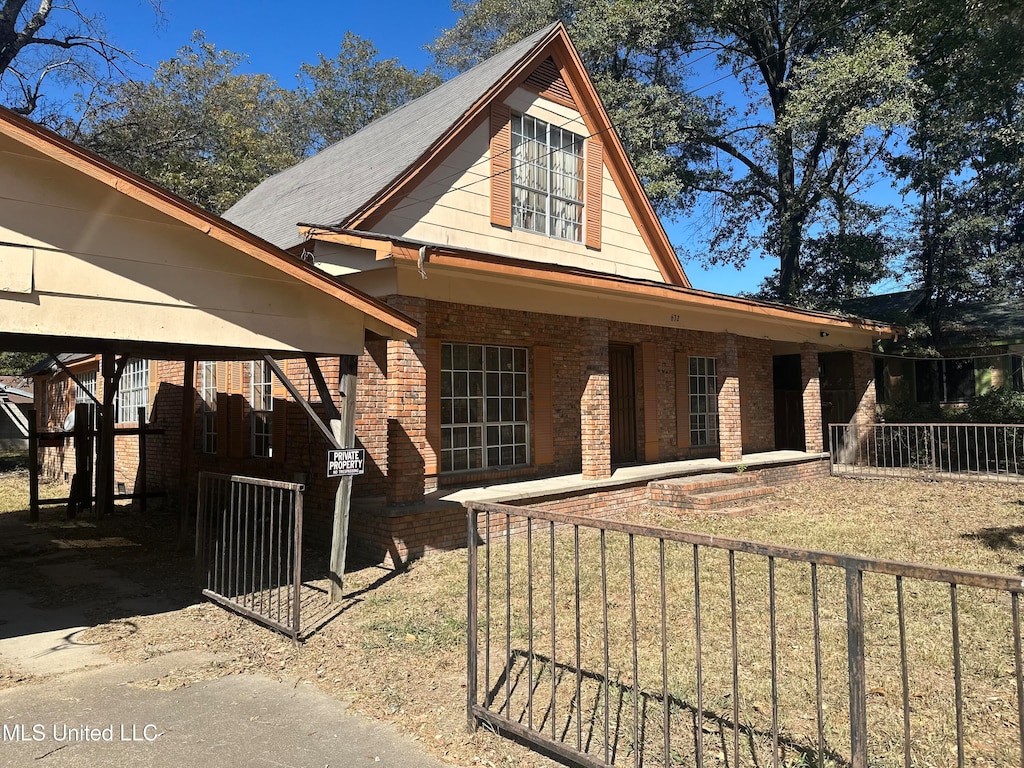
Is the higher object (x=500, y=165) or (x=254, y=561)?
(x=500, y=165)

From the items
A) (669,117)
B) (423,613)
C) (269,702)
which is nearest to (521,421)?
(423,613)

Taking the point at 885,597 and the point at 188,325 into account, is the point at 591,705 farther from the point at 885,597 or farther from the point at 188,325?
the point at 188,325

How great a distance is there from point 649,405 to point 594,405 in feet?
9.61

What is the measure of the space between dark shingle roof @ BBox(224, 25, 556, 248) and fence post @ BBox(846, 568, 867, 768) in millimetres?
7890

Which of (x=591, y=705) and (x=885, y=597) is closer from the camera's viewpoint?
(x=591, y=705)

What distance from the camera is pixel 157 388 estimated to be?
12953 millimetres

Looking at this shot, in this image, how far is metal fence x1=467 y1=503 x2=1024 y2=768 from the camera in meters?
2.82

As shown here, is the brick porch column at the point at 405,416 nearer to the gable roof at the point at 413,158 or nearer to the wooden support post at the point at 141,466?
the gable roof at the point at 413,158

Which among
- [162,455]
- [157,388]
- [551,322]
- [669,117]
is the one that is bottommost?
[162,455]

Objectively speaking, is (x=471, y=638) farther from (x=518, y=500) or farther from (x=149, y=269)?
(x=518, y=500)

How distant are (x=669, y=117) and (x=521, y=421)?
12.0 metres

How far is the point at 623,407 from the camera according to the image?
1342cm

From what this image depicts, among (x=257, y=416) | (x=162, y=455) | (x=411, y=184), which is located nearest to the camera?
(x=411, y=184)

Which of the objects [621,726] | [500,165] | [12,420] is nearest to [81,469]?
[500,165]
